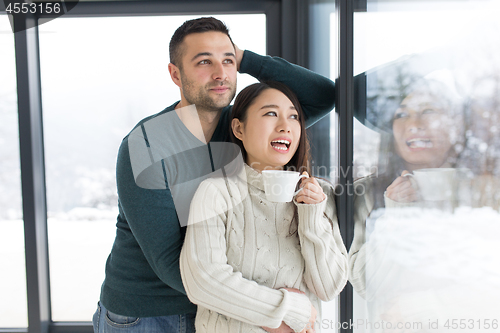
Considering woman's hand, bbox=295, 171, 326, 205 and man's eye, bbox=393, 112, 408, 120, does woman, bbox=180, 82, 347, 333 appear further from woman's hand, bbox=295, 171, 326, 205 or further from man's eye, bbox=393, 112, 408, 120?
man's eye, bbox=393, 112, 408, 120

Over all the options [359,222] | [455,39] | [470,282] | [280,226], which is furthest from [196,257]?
[455,39]

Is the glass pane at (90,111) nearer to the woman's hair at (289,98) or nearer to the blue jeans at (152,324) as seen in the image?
the woman's hair at (289,98)

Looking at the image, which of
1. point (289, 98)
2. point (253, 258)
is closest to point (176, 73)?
point (289, 98)

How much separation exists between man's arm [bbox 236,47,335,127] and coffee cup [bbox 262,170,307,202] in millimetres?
396

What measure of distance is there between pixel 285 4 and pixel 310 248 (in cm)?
137

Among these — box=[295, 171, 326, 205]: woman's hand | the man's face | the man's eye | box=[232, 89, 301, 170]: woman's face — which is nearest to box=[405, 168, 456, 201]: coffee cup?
the man's eye

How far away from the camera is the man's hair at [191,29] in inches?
41.3

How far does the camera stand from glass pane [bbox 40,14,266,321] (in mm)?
1817

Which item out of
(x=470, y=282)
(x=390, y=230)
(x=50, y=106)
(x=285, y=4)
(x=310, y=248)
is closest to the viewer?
(x=470, y=282)

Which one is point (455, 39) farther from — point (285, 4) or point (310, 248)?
point (285, 4)

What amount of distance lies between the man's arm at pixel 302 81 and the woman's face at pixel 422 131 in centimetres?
43

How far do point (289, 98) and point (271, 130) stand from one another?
126mm

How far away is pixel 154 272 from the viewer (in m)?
1.06

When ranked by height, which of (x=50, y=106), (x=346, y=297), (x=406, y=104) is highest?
(x=50, y=106)
